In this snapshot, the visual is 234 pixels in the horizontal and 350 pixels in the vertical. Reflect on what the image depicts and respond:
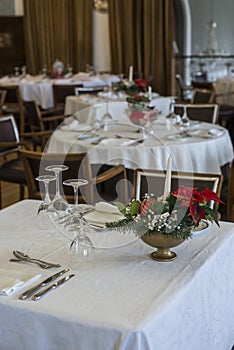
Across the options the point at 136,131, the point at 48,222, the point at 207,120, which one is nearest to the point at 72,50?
the point at 207,120

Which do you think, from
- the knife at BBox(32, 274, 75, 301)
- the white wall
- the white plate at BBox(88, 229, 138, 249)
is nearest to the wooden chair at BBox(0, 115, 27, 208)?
the white plate at BBox(88, 229, 138, 249)

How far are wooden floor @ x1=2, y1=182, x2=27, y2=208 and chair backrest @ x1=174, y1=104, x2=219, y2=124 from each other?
182 cm

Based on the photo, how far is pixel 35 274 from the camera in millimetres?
1648

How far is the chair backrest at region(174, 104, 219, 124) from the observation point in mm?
5086

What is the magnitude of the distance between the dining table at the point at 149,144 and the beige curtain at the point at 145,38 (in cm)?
491

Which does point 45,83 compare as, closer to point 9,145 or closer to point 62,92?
point 62,92

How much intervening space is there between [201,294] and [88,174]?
151 centimetres

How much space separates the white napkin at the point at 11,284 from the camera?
153 cm

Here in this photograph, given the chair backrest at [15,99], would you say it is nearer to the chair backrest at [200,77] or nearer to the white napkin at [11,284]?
the chair backrest at [200,77]

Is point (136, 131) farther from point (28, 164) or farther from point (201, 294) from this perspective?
point (201, 294)

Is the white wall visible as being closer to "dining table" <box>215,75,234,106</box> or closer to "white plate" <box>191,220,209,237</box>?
"dining table" <box>215,75,234,106</box>

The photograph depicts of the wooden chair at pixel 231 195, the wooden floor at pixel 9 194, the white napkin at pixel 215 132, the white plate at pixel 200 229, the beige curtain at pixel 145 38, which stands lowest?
the wooden floor at pixel 9 194

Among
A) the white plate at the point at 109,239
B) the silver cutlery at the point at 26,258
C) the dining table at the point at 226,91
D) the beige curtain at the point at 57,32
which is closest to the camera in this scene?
the silver cutlery at the point at 26,258

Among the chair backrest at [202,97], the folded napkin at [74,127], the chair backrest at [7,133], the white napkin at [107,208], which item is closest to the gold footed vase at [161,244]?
the white napkin at [107,208]
